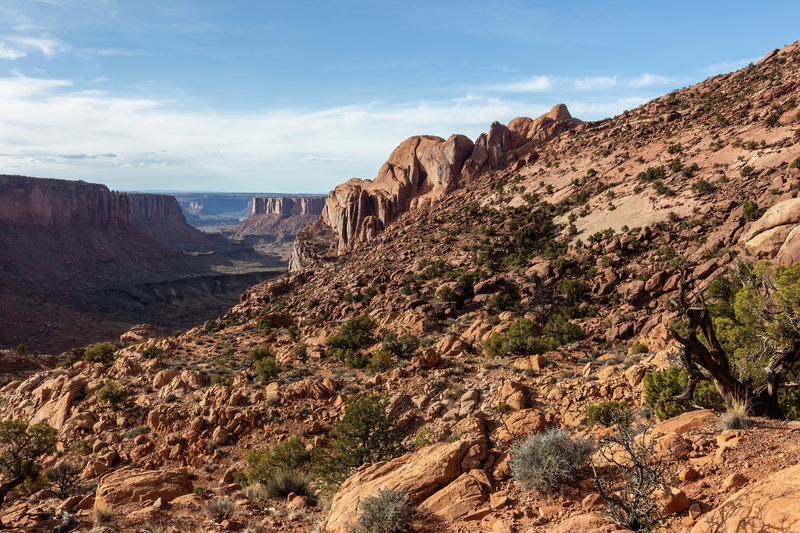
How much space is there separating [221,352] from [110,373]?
6988mm

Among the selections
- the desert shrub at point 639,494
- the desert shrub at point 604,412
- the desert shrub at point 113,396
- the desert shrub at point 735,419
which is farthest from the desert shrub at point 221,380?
the desert shrub at point 735,419

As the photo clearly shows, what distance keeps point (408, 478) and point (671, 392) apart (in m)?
8.75

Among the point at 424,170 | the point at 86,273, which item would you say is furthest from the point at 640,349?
the point at 86,273

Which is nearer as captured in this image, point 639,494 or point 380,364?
point 639,494

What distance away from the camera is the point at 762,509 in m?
6.11

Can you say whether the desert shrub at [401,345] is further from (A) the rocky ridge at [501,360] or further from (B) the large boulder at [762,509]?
(B) the large boulder at [762,509]

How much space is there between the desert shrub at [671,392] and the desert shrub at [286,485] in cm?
1108

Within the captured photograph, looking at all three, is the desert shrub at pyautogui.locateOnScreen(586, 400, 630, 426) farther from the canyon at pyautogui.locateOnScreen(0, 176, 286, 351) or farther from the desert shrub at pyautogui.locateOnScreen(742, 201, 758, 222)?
the canyon at pyautogui.locateOnScreen(0, 176, 286, 351)

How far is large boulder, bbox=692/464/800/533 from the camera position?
5.84m

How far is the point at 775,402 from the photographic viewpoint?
34.7 ft

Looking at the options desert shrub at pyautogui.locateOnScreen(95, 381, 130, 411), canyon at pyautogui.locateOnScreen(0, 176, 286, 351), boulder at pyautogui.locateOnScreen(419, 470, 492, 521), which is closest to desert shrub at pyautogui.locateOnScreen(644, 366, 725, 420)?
boulder at pyautogui.locateOnScreen(419, 470, 492, 521)

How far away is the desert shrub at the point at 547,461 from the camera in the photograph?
8758 millimetres

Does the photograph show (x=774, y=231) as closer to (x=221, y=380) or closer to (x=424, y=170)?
(x=221, y=380)

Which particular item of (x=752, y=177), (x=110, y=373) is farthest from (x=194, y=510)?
(x=752, y=177)
